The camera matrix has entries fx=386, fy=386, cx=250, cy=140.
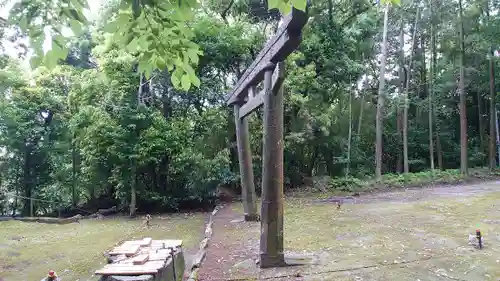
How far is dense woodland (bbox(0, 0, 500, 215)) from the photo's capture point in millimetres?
12617

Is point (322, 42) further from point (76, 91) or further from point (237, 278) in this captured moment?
point (237, 278)

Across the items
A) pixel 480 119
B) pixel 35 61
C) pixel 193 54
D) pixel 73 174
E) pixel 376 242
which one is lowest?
pixel 376 242

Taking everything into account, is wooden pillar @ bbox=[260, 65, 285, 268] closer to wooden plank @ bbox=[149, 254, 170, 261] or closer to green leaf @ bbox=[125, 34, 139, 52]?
wooden plank @ bbox=[149, 254, 170, 261]

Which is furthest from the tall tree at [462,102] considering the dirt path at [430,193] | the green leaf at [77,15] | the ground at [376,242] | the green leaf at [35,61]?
the green leaf at [35,61]

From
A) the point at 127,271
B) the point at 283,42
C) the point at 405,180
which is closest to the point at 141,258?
the point at 127,271

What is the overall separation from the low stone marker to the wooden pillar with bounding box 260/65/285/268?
3.89 ft

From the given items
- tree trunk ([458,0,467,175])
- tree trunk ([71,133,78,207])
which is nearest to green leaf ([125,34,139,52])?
tree trunk ([71,133,78,207])

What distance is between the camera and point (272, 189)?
16.8 feet

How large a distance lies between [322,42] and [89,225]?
36.5 ft

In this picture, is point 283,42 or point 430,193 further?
point 430,193

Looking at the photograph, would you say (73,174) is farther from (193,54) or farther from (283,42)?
(193,54)

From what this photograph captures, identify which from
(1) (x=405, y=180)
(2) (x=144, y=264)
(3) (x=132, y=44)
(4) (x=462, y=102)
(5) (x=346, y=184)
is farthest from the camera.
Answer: (4) (x=462, y=102)

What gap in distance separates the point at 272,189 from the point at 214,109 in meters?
9.47

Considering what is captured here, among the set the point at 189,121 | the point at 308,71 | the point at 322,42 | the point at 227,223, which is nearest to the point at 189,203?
the point at 189,121
